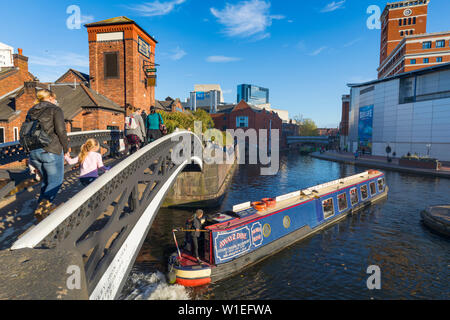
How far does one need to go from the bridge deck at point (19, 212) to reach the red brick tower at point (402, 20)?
79.1 m

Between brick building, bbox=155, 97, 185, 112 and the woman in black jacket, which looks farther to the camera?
brick building, bbox=155, 97, 185, 112

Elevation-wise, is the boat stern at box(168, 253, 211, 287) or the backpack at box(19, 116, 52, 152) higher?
the backpack at box(19, 116, 52, 152)

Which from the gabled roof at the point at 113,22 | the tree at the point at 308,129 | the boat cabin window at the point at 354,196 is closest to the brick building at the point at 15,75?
the gabled roof at the point at 113,22

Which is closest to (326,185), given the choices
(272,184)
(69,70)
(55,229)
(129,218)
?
(272,184)

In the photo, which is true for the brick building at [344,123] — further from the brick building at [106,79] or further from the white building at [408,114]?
the brick building at [106,79]

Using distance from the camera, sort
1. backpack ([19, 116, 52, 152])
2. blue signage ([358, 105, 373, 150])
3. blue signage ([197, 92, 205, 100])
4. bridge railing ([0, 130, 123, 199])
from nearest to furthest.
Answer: backpack ([19, 116, 52, 152])
bridge railing ([0, 130, 123, 199])
blue signage ([358, 105, 373, 150])
blue signage ([197, 92, 205, 100])

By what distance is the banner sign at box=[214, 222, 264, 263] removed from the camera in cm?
894

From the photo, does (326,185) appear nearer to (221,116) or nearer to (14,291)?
(14,291)

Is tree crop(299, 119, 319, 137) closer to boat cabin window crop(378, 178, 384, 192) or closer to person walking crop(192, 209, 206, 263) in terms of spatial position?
boat cabin window crop(378, 178, 384, 192)

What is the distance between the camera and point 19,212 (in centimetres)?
424

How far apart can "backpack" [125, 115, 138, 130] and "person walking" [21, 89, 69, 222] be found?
4485 millimetres

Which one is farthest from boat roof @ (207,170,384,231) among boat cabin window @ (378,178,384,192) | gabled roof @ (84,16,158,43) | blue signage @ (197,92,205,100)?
blue signage @ (197,92,205,100)

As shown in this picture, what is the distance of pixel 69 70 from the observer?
2672cm
